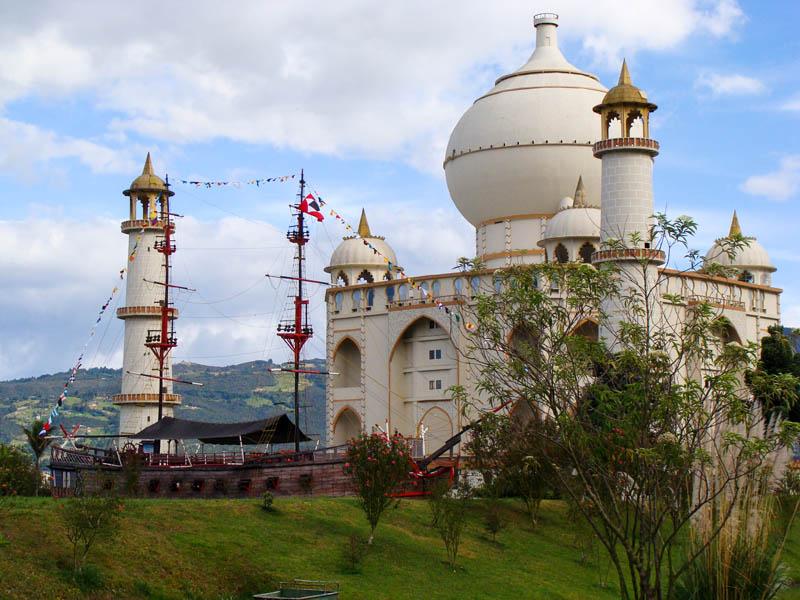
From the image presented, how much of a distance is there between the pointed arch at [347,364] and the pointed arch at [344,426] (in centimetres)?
135

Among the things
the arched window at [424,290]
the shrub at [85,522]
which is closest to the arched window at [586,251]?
the arched window at [424,290]

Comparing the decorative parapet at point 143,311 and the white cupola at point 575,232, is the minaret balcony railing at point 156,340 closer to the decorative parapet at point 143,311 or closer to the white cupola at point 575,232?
the decorative parapet at point 143,311

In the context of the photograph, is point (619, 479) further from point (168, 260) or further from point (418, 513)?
point (168, 260)

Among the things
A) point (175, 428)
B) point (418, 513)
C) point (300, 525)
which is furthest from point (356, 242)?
point (300, 525)

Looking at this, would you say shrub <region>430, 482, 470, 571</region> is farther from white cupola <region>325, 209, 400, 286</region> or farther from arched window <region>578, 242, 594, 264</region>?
white cupola <region>325, 209, 400, 286</region>

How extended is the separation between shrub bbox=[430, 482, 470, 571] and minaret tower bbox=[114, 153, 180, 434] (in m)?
25.1

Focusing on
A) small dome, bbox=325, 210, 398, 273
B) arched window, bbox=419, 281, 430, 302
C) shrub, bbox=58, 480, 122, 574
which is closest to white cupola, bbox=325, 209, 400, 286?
small dome, bbox=325, 210, 398, 273

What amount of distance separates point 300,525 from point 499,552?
5.44m

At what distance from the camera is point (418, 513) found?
111ft

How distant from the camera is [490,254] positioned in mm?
52375

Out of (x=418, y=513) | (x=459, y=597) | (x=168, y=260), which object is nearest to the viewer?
(x=459, y=597)

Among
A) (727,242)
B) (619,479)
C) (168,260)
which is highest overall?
(168,260)

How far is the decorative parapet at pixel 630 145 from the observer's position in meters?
41.8

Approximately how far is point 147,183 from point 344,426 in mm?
15081
